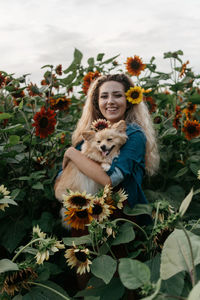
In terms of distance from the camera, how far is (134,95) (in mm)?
2203

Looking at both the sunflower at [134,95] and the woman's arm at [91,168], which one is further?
the sunflower at [134,95]

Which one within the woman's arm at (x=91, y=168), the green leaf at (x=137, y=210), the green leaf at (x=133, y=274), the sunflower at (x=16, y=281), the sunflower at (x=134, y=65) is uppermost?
the sunflower at (x=134, y=65)

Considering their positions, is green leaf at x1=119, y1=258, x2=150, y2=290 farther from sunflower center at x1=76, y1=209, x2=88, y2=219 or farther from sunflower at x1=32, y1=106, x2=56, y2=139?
sunflower at x1=32, y1=106, x2=56, y2=139

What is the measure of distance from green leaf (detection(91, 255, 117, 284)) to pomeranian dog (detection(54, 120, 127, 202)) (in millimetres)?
420

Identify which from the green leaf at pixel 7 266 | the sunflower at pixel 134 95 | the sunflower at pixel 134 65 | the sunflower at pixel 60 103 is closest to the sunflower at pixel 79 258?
the green leaf at pixel 7 266

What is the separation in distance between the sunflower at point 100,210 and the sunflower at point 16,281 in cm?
39

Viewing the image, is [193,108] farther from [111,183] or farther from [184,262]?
[184,262]

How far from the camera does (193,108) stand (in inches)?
126

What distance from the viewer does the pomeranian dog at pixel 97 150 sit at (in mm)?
1883

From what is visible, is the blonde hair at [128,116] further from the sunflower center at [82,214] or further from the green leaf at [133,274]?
the green leaf at [133,274]

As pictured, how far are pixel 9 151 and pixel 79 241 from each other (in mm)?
989

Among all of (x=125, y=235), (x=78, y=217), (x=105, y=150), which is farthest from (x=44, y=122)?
(x=125, y=235)

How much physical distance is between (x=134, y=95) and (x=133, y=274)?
4.56 feet

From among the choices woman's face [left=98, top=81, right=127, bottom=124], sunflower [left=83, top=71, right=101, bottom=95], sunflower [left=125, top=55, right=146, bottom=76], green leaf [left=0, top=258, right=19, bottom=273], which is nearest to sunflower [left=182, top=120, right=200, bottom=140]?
sunflower [left=125, top=55, right=146, bottom=76]
